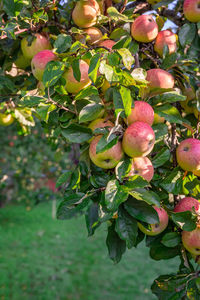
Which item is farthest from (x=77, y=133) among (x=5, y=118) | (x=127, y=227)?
(x=5, y=118)

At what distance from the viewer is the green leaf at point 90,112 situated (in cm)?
76

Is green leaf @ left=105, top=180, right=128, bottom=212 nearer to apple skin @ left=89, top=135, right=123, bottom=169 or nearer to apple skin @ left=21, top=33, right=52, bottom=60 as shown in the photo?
apple skin @ left=89, top=135, right=123, bottom=169

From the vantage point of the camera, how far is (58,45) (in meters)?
0.85

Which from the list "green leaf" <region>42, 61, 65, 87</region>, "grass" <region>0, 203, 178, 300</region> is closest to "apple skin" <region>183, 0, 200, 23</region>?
"green leaf" <region>42, 61, 65, 87</region>

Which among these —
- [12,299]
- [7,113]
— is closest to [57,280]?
[12,299]

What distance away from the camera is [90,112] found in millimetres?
766

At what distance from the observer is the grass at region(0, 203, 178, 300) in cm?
325

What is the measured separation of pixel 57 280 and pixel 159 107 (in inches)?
125

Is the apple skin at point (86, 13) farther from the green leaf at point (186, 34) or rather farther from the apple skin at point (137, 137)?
the apple skin at point (137, 137)

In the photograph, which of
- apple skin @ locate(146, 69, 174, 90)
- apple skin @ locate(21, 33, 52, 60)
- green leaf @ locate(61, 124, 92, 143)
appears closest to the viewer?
green leaf @ locate(61, 124, 92, 143)

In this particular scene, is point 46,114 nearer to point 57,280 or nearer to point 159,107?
point 159,107

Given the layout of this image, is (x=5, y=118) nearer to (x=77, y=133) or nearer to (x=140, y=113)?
(x=77, y=133)

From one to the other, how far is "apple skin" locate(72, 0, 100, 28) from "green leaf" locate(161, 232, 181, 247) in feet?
2.31

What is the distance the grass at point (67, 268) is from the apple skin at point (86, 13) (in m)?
2.88
